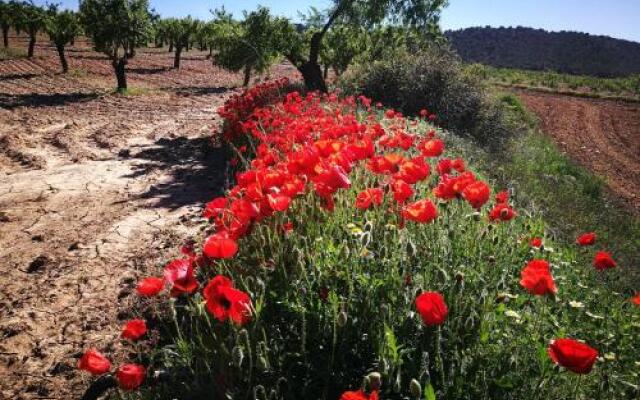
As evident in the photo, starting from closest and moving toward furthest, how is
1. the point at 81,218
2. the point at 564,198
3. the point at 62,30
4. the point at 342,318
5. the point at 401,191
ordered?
1. the point at 342,318
2. the point at 401,191
3. the point at 81,218
4. the point at 564,198
5. the point at 62,30

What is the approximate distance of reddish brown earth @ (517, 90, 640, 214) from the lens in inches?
585

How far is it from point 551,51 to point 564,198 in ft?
343

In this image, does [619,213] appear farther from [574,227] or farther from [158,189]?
[158,189]

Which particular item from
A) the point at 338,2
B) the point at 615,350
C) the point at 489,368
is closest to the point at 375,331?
the point at 489,368

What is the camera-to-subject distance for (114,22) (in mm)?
19266

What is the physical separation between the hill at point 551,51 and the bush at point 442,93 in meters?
73.4

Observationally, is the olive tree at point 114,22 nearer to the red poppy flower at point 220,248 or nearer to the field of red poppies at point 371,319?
the field of red poppies at point 371,319

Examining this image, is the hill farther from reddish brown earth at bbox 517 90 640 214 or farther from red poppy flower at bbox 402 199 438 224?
red poppy flower at bbox 402 199 438 224

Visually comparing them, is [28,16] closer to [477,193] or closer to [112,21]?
[112,21]

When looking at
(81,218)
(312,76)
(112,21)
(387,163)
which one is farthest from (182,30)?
(387,163)

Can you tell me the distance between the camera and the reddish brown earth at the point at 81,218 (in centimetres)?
354

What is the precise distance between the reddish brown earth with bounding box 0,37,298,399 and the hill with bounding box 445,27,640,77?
260ft

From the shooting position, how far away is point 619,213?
9875 mm

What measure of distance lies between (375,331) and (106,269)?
3294mm
